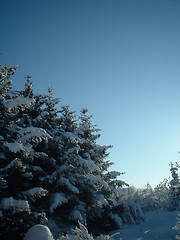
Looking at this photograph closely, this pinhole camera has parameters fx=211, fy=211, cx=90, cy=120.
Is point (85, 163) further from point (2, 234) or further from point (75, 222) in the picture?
point (2, 234)

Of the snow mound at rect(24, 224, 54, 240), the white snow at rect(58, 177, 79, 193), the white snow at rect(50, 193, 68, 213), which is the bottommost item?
the snow mound at rect(24, 224, 54, 240)

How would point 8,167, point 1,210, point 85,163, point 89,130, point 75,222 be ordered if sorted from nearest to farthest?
point 1,210
point 8,167
point 75,222
point 85,163
point 89,130

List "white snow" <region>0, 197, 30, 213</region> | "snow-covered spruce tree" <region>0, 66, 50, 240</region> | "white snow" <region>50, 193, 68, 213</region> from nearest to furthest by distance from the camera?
1. "white snow" <region>0, 197, 30, 213</region>
2. "snow-covered spruce tree" <region>0, 66, 50, 240</region>
3. "white snow" <region>50, 193, 68, 213</region>

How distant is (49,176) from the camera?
12125 millimetres

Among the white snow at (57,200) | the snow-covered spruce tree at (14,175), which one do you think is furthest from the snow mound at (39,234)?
the white snow at (57,200)

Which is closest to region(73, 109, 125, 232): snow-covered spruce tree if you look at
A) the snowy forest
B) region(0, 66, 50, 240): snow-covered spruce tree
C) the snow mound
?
the snowy forest

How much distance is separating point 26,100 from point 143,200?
20.6 meters

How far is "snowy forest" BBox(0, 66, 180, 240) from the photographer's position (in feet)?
25.7

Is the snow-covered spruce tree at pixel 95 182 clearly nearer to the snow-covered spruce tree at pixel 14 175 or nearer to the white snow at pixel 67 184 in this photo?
the white snow at pixel 67 184

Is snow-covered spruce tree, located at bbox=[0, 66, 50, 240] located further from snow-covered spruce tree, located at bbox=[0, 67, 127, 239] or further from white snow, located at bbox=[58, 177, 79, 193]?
white snow, located at bbox=[58, 177, 79, 193]

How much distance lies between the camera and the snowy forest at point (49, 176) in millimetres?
7840

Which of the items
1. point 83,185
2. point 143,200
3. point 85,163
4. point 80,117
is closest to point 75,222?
point 83,185

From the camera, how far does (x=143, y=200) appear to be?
78.9 ft

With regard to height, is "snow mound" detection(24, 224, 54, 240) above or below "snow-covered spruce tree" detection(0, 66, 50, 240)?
below
